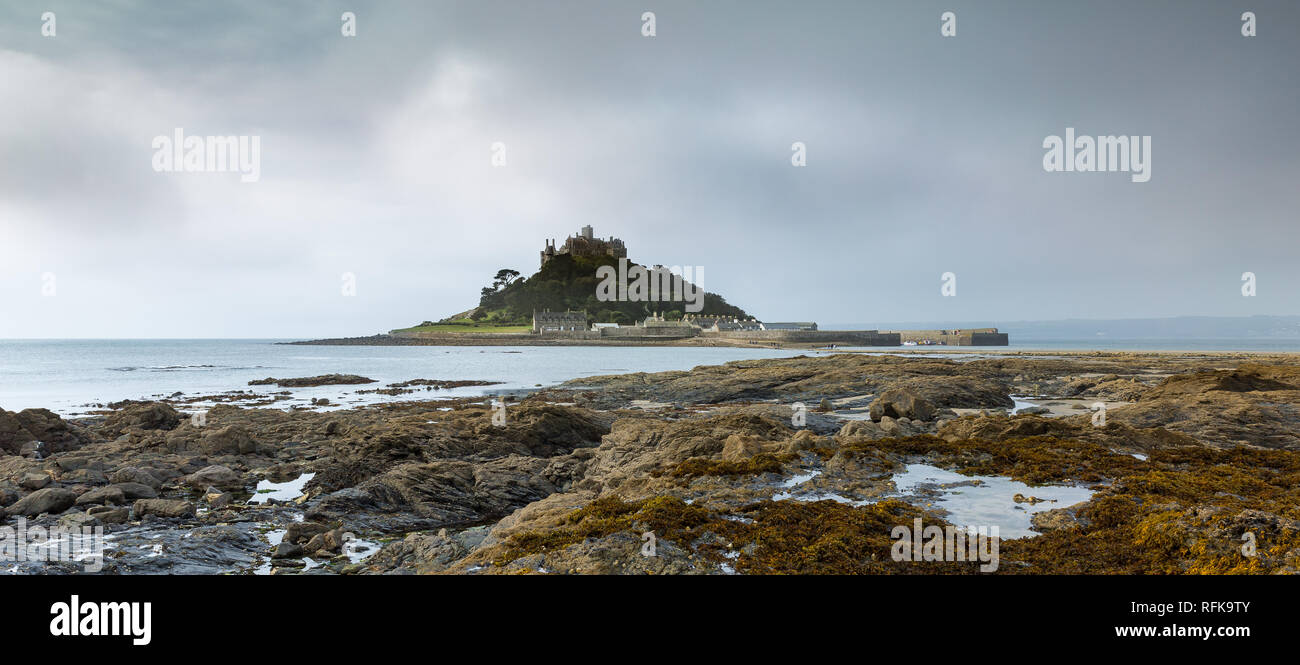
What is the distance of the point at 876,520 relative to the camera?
6.84 m

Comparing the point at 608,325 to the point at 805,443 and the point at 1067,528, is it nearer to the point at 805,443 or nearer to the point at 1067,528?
the point at 805,443

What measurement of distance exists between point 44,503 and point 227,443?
19.8ft

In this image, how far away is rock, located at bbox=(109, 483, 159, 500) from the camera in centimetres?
1127

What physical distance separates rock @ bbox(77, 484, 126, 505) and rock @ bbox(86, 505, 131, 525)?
69 cm

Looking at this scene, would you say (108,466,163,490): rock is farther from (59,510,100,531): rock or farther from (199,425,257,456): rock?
(199,425,257,456): rock

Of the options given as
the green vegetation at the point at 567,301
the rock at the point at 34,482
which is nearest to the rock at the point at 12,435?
the rock at the point at 34,482

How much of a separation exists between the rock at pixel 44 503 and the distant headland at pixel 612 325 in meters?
121

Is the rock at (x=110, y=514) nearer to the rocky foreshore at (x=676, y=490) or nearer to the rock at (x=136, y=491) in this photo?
the rocky foreshore at (x=676, y=490)

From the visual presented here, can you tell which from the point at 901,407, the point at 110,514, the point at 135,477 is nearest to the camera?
the point at 110,514

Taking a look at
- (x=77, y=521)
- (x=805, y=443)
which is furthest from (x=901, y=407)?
(x=77, y=521)

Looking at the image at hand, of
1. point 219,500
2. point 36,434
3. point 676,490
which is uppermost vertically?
point 676,490

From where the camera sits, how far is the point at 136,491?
1140 centimetres

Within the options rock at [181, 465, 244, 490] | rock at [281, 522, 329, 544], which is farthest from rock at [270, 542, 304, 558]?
rock at [181, 465, 244, 490]
